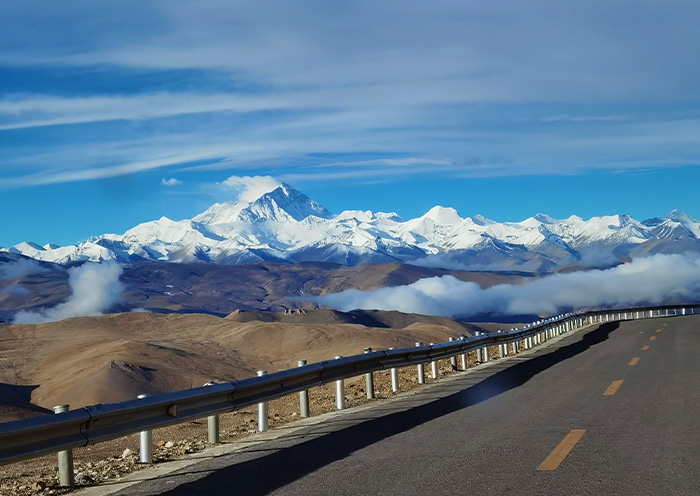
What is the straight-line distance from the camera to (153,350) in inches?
4545

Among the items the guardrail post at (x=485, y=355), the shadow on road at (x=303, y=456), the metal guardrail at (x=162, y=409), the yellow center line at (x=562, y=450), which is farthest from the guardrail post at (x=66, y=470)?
the guardrail post at (x=485, y=355)

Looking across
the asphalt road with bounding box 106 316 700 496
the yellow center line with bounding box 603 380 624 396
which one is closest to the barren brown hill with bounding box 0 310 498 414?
the yellow center line with bounding box 603 380 624 396

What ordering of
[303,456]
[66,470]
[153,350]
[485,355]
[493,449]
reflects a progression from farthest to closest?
1. [153,350]
2. [485,355]
3. [303,456]
4. [493,449]
5. [66,470]

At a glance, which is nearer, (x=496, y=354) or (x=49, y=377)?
(x=496, y=354)

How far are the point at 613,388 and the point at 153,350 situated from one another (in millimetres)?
105089

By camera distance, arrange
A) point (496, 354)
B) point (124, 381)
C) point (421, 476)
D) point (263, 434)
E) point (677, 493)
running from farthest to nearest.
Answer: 1. point (124, 381)
2. point (496, 354)
3. point (263, 434)
4. point (421, 476)
5. point (677, 493)

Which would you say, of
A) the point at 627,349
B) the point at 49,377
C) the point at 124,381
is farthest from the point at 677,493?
the point at 49,377

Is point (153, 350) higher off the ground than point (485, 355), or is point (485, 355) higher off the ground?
point (153, 350)

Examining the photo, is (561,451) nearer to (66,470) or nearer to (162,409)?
(162,409)

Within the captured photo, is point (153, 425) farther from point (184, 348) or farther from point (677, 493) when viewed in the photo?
point (184, 348)

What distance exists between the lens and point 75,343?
421 ft

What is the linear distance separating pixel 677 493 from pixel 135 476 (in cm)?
551

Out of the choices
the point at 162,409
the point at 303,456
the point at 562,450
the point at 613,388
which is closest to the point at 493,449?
the point at 562,450

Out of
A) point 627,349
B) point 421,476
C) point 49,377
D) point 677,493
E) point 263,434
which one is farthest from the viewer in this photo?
point 49,377
